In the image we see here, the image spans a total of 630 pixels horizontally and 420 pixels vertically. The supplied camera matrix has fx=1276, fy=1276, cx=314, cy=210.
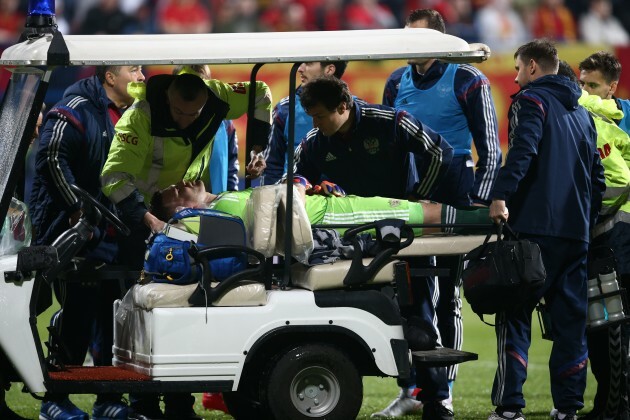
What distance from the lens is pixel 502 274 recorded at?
5.79 metres

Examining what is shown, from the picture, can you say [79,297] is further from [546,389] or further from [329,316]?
[546,389]

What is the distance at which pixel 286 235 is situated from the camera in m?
5.73

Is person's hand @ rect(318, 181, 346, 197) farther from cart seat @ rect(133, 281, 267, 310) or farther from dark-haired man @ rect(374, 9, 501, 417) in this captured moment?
dark-haired man @ rect(374, 9, 501, 417)

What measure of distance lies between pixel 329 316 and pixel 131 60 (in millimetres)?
1407

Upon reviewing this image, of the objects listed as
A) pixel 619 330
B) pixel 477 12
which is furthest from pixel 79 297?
pixel 477 12

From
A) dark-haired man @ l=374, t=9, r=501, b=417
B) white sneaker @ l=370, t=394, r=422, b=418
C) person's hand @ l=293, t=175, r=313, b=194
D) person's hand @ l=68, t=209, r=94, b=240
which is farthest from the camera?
white sneaker @ l=370, t=394, r=422, b=418

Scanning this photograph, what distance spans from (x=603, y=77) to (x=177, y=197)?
2.64 metres

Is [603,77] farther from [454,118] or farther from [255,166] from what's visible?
[255,166]

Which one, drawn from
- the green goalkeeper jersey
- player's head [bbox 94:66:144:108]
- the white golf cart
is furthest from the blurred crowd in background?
the white golf cart

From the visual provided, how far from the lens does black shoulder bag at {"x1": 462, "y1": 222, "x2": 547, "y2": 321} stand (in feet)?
19.0

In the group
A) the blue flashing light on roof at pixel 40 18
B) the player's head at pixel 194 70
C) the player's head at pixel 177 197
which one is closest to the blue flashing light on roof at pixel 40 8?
the blue flashing light on roof at pixel 40 18

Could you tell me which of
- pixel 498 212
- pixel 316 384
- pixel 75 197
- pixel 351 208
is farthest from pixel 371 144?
pixel 75 197

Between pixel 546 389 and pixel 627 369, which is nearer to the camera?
pixel 627 369

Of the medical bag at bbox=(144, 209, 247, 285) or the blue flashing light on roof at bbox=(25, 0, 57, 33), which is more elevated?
the blue flashing light on roof at bbox=(25, 0, 57, 33)
